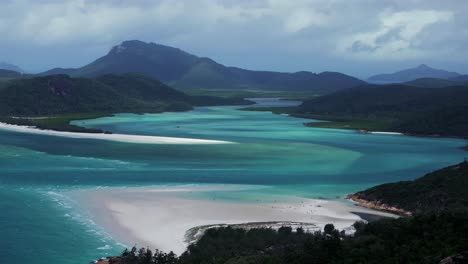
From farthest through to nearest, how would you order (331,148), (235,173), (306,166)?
1. (331,148)
2. (306,166)
3. (235,173)

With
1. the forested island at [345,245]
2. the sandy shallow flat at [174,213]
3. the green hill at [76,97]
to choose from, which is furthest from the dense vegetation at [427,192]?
the green hill at [76,97]

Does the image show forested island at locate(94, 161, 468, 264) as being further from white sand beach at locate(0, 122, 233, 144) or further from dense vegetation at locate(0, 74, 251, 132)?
dense vegetation at locate(0, 74, 251, 132)

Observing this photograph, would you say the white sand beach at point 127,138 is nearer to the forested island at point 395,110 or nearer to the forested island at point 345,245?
the forested island at point 395,110

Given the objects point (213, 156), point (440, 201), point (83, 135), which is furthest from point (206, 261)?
point (83, 135)

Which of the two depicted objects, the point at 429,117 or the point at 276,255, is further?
the point at 429,117

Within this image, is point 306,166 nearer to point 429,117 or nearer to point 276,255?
point 276,255

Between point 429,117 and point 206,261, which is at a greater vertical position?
point 429,117
